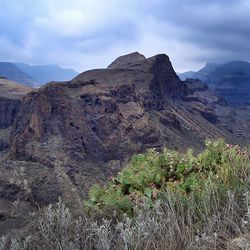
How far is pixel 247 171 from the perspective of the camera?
273 inches

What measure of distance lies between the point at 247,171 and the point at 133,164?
2.48m

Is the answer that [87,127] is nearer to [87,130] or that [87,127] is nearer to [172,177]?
[87,130]

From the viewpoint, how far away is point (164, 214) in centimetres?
585

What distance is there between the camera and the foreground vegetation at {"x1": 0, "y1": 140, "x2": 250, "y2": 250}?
17.0 ft

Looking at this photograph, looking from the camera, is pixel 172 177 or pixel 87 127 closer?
pixel 172 177

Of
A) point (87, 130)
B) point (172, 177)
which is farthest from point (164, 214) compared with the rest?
point (87, 130)

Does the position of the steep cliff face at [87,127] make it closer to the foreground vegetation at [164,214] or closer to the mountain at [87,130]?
the mountain at [87,130]

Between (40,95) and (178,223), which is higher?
(178,223)

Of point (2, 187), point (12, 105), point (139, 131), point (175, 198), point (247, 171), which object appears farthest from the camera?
point (12, 105)

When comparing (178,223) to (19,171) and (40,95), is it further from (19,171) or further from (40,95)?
(40,95)

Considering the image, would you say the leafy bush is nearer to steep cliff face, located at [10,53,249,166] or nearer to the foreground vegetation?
the foreground vegetation

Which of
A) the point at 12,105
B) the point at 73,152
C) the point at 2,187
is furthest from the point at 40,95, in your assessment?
the point at 12,105

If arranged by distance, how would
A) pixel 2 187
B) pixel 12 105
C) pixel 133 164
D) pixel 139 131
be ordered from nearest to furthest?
pixel 133 164 < pixel 2 187 < pixel 139 131 < pixel 12 105

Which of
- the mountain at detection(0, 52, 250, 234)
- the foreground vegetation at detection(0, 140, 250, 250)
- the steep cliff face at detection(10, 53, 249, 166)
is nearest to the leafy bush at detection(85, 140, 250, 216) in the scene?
the foreground vegetation at detection(0, 140, 250, 250)
